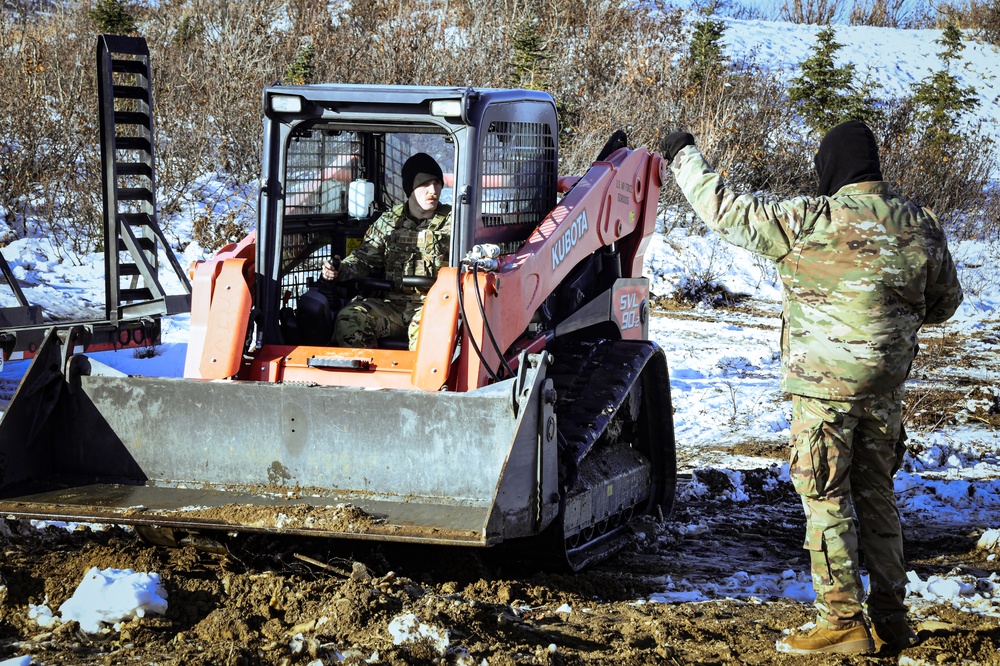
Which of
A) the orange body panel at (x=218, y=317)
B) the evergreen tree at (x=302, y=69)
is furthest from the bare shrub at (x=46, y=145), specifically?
the orange body panel at (x=218, y=317)

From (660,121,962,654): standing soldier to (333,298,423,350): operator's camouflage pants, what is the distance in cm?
194

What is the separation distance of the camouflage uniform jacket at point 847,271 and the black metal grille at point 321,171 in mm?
2594

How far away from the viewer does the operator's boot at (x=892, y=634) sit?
4090 mm

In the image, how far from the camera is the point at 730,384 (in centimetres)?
974

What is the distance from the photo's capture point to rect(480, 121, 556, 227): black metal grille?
5.41 m

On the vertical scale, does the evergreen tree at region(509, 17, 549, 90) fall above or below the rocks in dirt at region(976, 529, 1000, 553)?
above

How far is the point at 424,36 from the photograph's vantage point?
20.6 m

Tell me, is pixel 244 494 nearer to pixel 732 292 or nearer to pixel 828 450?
pixel 828 450

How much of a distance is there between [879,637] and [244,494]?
271cm

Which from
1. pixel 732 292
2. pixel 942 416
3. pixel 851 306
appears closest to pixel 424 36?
pixel 732 292

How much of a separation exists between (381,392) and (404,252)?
127 centimetres

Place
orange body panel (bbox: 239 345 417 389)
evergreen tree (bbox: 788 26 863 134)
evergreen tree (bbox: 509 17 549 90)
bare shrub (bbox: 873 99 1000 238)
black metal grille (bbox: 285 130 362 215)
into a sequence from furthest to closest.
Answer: evergreen tree (bbox: 788 26 863 134)
evergreen tree (bbox: 509 17 549 90)
bare shrub (bbox: 873 99 1000 238)
black metal grille (bbox: 285 130 362 215)
orange body panel (bbox: 239 345 417 389)

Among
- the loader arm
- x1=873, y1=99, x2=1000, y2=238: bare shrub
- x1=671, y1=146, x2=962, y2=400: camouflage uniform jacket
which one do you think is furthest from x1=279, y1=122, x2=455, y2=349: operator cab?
x1=873, y1=99, x2=1000, y2=238: bare shrub

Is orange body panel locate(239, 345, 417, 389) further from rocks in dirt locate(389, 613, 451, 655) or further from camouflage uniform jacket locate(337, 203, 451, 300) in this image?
rocks in dirt locate(389, 613, 451, 655)
